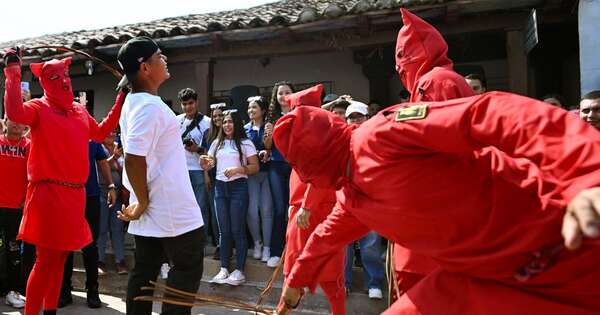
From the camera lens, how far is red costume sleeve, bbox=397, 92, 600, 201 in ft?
3.90

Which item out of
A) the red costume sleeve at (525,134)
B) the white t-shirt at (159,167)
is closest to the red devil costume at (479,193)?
the red costume sleeve at (525,134)

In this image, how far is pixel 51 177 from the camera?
3697 mm

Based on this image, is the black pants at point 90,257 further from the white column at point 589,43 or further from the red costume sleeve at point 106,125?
the white column at point 589,43

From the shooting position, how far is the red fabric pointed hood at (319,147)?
192 cm

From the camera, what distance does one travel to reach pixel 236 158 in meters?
5.50

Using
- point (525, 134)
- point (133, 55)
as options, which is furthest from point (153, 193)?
point (525, 134)

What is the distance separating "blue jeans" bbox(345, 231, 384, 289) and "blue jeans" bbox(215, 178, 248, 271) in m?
1.19

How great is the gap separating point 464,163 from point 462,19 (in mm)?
4941

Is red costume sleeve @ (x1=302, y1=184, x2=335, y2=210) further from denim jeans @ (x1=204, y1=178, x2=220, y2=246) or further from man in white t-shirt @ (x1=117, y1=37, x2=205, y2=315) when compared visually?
denim jeans @ (x1=204, y1=178, x2=220, y2=246)

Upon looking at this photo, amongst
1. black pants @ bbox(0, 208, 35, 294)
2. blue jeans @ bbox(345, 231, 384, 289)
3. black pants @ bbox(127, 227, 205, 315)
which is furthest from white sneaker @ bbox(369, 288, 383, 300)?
black pants @ bbox(0, 208, 35, 294)

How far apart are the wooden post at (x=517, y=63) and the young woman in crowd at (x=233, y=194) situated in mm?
3026

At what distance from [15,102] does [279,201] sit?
9.26 feet

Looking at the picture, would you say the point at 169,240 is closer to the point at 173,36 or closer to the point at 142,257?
the point at 142,257

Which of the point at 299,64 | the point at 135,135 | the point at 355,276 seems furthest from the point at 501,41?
the point at 135,135
